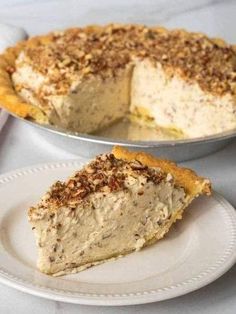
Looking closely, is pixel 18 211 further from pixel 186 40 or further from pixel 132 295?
pixel 186 40

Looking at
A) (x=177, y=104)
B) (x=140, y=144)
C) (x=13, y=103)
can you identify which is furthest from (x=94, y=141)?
(x=177, y=104)

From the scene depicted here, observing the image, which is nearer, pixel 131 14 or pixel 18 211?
pixel 18 211

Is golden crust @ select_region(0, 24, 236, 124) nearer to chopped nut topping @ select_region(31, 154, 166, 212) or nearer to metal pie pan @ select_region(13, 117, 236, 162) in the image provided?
metal pie pan @ select_region(13, 117, 236, 162)

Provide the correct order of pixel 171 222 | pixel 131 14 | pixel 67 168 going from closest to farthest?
pixel 171 222 < pixel 67 168 < pixel 131 14

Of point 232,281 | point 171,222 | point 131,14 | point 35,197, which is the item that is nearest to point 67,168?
point 35,197

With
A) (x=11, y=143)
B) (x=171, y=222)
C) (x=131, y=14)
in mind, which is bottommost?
(x=131, y=14)

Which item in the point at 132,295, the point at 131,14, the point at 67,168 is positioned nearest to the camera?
the point at 132,295


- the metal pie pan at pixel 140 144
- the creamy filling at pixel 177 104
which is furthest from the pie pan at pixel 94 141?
the creamy filling at pixel 177 104
